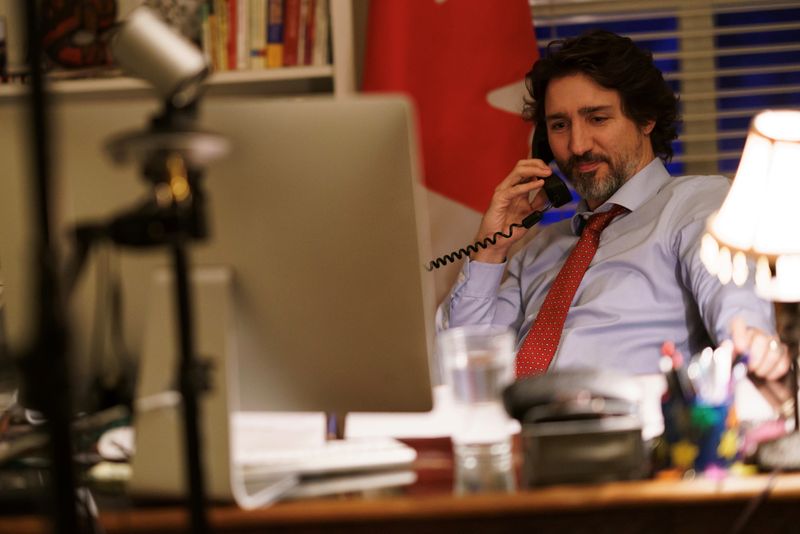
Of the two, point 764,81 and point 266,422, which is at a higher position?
point 764,81

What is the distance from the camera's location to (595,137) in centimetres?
246

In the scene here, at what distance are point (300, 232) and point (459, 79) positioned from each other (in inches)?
68.9

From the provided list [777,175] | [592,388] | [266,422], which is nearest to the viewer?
[592,388]

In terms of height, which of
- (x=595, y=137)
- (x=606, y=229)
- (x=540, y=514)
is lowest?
(x=540, y=514)

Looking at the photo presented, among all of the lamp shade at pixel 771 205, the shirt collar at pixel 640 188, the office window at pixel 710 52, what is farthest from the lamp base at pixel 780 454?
the office window at pixel 710 52

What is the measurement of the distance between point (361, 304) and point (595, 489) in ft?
1.09

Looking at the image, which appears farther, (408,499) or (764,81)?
(764,81)

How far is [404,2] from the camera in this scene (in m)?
2.72

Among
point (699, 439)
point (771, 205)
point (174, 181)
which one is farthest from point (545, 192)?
point (174, 181)

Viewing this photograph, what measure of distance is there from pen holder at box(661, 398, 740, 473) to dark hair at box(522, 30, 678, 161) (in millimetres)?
1469

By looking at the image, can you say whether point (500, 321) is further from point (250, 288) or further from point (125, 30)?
point (125, 30)

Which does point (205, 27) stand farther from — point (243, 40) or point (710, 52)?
point (710, 52)

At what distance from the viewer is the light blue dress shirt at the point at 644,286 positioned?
2.21 m

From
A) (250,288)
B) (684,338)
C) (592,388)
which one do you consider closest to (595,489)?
(592,388)
